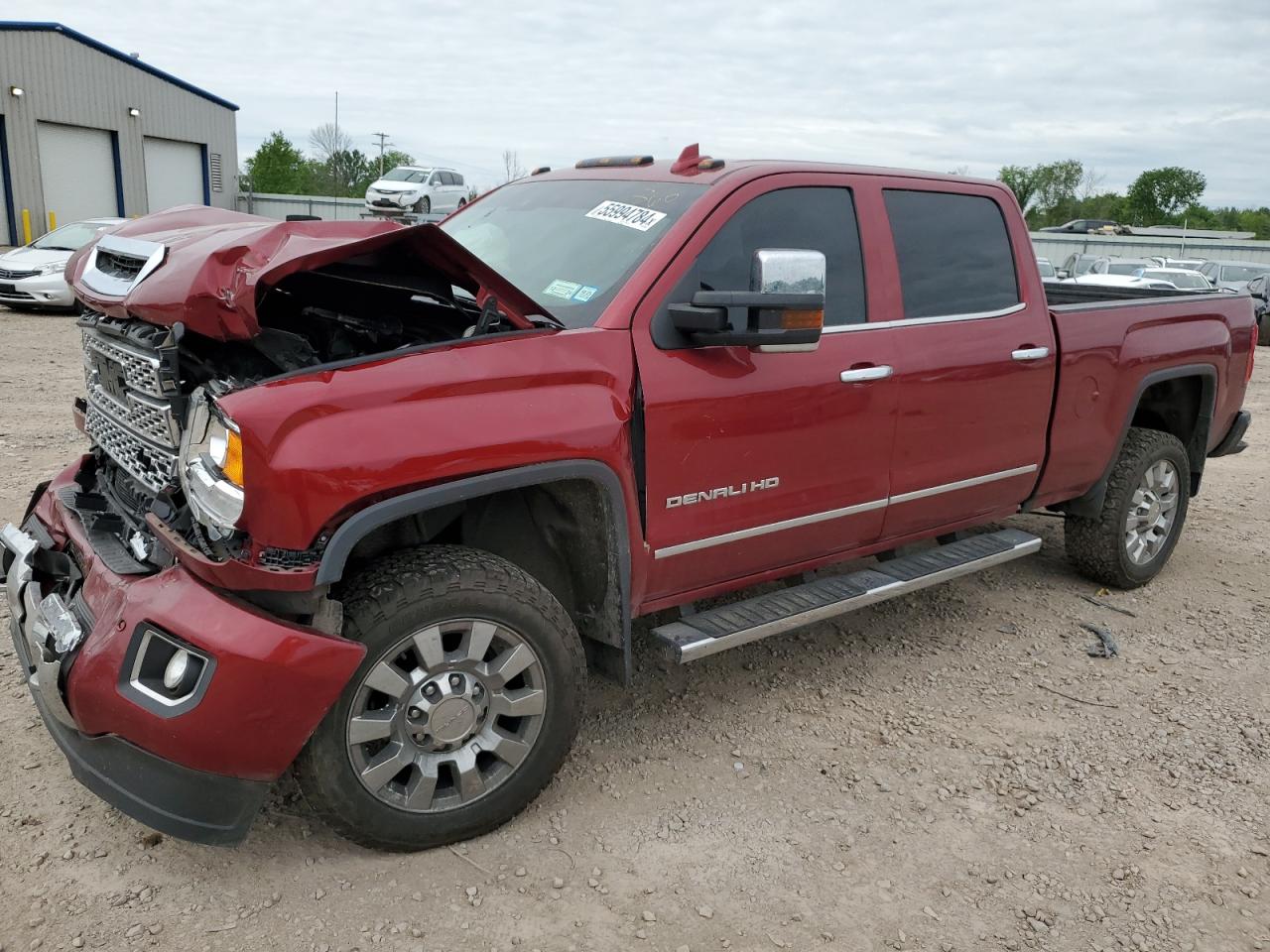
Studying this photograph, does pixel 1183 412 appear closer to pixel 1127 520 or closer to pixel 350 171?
pixel 1127 520

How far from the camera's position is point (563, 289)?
11.0 ft

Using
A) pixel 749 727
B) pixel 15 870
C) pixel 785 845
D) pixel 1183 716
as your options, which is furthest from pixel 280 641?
pixel 1183 716

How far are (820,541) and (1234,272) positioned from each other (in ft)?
65.1

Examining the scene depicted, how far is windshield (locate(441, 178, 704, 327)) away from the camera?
3285 mm

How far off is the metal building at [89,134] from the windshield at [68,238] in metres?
13.1

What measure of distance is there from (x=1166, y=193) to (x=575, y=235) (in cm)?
8403

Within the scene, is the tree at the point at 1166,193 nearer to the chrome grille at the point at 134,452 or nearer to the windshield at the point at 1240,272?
the windshield at the point at 1240,272

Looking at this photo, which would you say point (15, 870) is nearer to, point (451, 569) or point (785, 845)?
point (451, 569)

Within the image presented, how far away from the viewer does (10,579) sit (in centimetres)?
308

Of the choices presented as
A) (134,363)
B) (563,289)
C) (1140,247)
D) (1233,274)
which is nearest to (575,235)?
(563,289)

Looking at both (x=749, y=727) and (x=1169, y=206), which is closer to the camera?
(x=749, y=727)

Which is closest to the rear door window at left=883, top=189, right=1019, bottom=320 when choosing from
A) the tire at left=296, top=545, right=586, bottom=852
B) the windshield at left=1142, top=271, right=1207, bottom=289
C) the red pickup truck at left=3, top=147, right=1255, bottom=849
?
the red pickup truck at left=3, top=147, right=1255, bottom=849

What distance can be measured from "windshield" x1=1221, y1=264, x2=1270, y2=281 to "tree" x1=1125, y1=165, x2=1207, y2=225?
195 ft

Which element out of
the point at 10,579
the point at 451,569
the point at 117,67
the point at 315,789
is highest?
the point at 117,67
